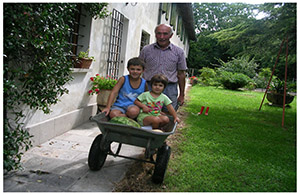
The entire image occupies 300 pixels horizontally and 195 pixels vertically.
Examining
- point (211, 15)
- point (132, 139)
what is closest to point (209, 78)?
point (132, 139)

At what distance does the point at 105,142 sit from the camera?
2889 mm

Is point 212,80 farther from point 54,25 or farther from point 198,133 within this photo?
point 54,25

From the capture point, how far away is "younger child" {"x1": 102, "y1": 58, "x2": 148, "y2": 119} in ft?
10.2

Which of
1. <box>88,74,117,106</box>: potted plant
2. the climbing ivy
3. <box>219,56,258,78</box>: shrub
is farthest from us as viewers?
<box>219,56,258,78</box>: shrub

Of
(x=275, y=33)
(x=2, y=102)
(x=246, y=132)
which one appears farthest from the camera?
(x=275, y=33)

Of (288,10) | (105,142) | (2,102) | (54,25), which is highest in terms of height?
(288,10)

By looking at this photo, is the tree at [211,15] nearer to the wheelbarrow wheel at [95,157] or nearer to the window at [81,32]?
the window at [81,32]

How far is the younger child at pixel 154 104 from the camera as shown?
119 inches

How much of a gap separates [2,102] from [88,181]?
1.20 metres

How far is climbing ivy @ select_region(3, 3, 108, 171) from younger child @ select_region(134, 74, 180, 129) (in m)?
1.11

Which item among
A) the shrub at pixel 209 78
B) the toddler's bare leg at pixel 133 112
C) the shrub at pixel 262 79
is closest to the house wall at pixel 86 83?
the toddler's bare leg at pixel 133 112

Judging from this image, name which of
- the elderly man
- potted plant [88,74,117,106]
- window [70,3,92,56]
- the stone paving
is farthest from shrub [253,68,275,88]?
the stone paving

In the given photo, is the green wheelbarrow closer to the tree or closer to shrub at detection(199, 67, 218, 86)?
shrub at detection(199, 67, 218, 86)

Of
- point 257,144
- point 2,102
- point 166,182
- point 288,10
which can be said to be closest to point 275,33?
point 288,10
